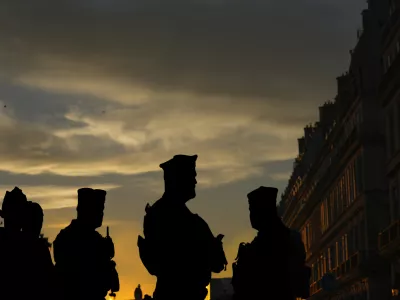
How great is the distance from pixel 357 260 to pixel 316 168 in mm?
32780

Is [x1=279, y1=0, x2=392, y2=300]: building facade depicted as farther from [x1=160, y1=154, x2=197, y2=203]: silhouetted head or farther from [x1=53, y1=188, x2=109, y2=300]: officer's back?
[x1=160, y1=154, x2=197, y2=203]: silhouetted head

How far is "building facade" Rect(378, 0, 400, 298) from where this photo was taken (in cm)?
5857

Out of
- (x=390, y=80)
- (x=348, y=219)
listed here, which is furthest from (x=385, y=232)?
(x=348, y=219)

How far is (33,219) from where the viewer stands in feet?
39.7

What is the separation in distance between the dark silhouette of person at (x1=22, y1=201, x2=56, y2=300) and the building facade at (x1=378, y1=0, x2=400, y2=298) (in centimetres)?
4617

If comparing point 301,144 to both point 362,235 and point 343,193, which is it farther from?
point 362,235

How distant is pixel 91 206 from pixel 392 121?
51.8 metres

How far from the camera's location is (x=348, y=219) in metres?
81.1

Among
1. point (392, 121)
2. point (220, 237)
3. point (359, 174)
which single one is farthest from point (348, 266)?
point (220, 237)

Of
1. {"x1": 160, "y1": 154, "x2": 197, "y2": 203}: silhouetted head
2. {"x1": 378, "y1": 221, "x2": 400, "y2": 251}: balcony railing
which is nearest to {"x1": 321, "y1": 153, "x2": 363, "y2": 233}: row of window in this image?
{"x1": 378, "y1": 221, "x2": 400, "y2": 251}: balcony railing

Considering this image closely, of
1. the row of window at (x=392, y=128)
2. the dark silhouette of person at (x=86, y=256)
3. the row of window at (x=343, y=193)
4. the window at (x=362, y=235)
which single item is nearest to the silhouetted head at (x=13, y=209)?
the dark silhouette of person at (x=86, y=256)

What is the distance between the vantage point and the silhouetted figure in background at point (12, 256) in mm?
11711

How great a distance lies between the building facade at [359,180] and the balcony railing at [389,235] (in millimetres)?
6596

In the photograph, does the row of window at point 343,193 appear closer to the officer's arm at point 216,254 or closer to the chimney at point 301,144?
the chimney at point 301,144
